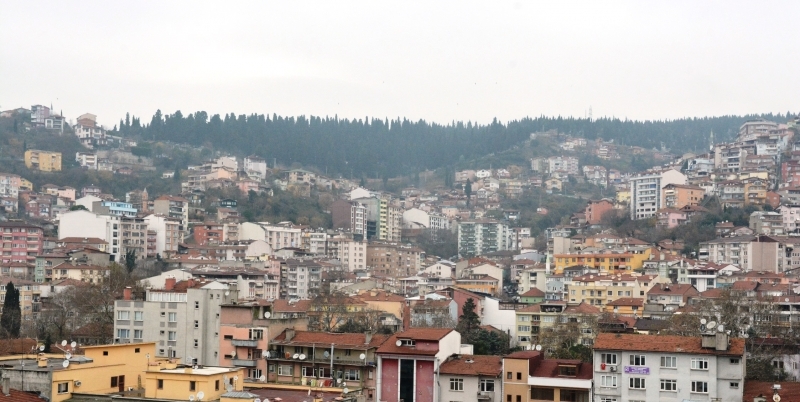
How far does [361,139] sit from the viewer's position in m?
193

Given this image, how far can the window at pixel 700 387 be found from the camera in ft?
107

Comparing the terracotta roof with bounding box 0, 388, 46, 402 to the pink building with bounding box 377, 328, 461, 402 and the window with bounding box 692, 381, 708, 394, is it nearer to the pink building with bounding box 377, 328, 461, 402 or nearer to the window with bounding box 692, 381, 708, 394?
the pink building with bounding box 377, 328, 461, 402

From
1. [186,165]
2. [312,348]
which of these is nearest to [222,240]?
[186,165]

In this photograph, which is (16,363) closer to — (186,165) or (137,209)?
(137,209)

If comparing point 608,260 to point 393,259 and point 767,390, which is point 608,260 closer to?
point 393,259

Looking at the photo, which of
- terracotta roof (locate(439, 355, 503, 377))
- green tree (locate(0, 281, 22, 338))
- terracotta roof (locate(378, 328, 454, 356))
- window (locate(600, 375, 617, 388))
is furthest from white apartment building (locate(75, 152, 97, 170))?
window (locate(600, 375, 617, 388))

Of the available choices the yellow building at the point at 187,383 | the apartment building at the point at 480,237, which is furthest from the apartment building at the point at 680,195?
the yellow building at the point at 187,383

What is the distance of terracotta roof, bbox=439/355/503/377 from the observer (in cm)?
3512

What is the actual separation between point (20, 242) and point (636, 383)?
67.5m

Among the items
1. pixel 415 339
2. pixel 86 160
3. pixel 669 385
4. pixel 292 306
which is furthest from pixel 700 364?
pixel 86 160

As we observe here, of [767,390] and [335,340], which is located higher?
[335,340]

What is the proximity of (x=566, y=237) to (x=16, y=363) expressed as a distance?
73.5 m

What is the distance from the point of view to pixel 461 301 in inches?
2714

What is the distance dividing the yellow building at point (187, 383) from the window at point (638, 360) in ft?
39.9
